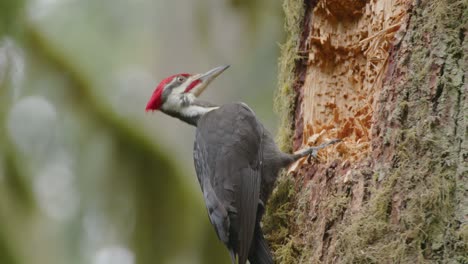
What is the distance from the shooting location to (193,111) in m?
4.95

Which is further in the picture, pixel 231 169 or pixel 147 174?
pixel 147 174

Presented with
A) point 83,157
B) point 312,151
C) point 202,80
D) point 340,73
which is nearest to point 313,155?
point 312,151

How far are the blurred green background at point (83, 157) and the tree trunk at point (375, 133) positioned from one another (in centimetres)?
107

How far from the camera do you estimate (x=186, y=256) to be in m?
4.94

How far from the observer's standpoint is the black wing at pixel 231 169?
382 centimetres

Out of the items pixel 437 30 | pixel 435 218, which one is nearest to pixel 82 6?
pixel 437 30

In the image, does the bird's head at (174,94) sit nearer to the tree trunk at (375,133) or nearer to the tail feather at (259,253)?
the tree trunk at (375,133)

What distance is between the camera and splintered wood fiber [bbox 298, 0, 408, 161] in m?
3.72

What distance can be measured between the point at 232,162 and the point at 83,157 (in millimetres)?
1306

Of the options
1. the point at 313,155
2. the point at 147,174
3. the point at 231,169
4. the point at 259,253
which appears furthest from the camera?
the point at 147,174

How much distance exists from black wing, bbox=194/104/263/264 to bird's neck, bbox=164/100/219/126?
0.18 metres

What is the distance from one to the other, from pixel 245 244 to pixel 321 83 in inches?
44.0

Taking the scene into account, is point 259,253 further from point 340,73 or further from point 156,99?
point 156,99

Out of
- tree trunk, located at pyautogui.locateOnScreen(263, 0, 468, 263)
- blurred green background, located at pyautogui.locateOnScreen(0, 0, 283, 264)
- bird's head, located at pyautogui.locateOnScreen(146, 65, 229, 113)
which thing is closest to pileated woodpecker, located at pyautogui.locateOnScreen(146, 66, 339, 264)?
bird's head, located at pyautogui.locateOnScreen(146, 65, 229, 113)
